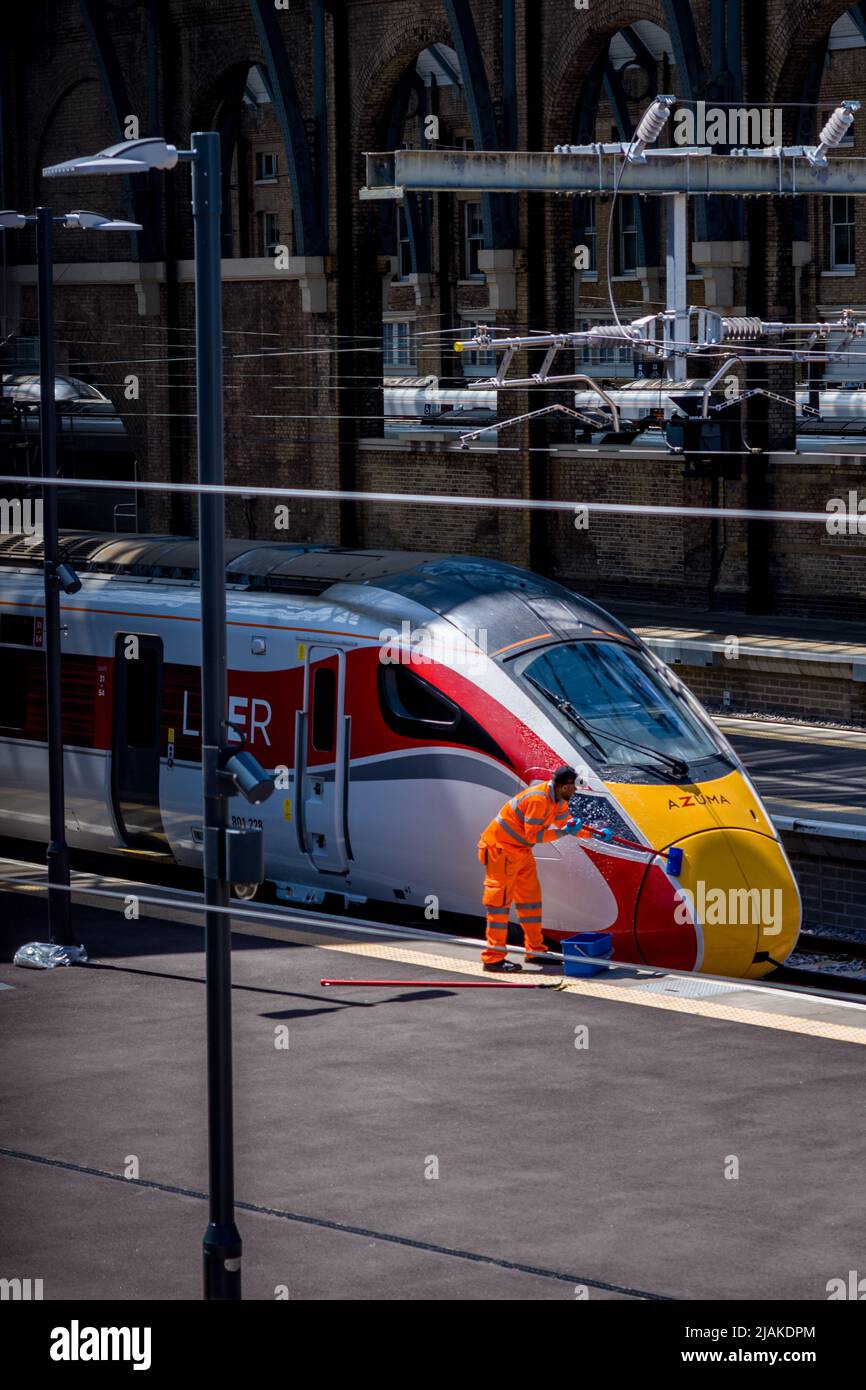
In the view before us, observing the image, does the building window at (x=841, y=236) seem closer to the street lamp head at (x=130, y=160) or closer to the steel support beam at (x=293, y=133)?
the steel support beam at (x=293, y=133)

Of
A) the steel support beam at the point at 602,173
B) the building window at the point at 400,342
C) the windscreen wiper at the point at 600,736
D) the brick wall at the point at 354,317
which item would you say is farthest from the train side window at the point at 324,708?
the building window at the point at 400,342

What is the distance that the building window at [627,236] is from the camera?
173 feet

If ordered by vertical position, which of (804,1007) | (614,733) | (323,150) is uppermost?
(323,150)

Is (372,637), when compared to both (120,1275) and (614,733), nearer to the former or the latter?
(614,733)

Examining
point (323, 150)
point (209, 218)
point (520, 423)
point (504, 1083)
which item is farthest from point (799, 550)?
point (209, 218)

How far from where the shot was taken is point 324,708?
16.5 metres

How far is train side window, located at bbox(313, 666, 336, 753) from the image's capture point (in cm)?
1645

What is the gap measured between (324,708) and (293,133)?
20821mm

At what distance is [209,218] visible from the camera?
372 inches

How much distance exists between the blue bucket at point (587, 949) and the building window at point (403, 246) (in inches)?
1711

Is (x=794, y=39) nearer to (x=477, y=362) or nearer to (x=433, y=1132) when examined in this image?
(x=433, y=1132)

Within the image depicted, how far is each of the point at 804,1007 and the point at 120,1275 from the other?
20.0 ft

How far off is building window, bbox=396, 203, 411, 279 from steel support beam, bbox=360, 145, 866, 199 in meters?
33.2
